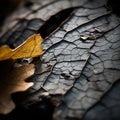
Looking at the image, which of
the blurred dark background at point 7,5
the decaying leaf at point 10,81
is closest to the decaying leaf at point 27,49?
the decaying leaf at point 10,81

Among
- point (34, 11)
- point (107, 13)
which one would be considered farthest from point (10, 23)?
point (107, 13)

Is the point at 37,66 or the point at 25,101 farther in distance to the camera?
the point at 37,66

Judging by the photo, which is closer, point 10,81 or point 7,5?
point 10,81

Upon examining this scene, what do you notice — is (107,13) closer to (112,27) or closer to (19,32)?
(112,27)

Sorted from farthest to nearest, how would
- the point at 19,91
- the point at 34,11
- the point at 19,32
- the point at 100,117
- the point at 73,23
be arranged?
the point at 34,11 < the point at 19,32 < the point at 73,23 < the point at 19,91 < the point at 100,117

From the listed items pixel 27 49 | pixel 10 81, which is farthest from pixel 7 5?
pixel 10 81

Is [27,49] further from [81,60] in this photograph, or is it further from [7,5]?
[7,5]

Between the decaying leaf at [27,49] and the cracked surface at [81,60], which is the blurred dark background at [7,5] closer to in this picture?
the cracked surface at [81,60]

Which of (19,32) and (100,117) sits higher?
(19,32)

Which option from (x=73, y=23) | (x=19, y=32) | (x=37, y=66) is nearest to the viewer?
(x=37, y=66)
